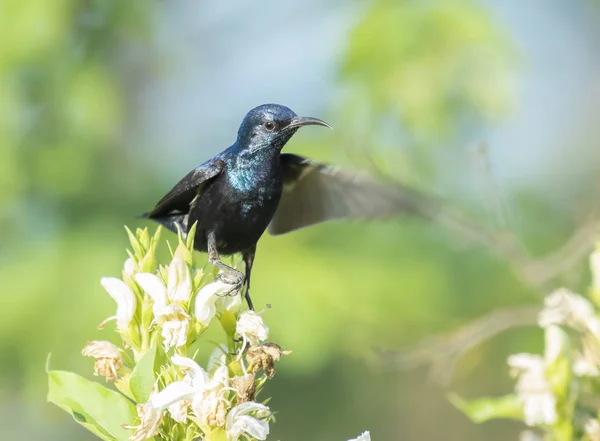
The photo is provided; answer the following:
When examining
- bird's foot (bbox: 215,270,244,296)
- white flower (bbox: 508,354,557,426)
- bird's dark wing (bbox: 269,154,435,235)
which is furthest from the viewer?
bird's dark wing (bbox: 269,154,435,235)

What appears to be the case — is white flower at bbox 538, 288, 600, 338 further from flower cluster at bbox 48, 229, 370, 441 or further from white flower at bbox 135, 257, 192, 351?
white flower at bbox 135, 257, 192, 351

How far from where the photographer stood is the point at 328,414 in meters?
5.70

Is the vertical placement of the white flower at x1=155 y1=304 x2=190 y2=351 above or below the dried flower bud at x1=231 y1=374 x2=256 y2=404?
above

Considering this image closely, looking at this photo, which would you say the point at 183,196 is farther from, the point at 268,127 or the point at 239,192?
the point at 268,127

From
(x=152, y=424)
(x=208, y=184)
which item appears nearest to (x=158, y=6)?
(x=208, y=184)

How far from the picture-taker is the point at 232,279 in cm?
197

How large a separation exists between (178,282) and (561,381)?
1.06 meters

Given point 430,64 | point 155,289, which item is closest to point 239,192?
point 155,289

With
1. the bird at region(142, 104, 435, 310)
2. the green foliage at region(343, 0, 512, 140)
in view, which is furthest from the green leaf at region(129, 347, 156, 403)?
the green foliage at region(343, 0, 512, 140)

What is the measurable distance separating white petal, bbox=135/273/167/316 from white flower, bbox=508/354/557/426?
1032 mm

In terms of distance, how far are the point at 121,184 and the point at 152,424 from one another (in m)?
3.30

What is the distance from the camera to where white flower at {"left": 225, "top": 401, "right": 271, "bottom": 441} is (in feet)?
5.24

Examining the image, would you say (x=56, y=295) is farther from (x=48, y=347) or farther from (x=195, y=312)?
(x=195, y=312)

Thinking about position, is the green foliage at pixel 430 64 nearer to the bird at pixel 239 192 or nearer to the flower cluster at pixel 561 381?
the bird at pixel 239 192
